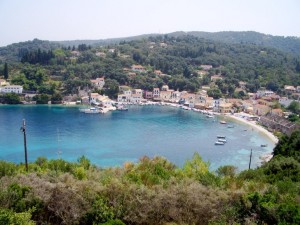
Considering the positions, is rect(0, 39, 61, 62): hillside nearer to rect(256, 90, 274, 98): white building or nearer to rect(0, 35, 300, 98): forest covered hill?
rect(0, 35, 300, 98): forest covered hill

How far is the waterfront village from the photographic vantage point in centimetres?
4436

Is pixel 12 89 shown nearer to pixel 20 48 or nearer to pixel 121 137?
pixel 121 137

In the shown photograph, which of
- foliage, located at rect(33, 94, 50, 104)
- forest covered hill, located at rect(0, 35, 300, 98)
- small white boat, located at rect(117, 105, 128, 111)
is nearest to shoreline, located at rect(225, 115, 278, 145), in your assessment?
forest covered hill, located at rect(0, 35, 300, 98)

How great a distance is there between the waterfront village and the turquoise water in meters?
3.63

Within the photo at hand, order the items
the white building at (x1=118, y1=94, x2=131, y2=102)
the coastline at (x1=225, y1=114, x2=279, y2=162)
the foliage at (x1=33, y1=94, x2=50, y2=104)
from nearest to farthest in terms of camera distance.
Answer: the coastline at (x1=225, y1=114, x2=279, y2=162), the foliage at (x1=33, y1=94, x2=50, y2=104), the white building at (x1=118, y1=94, x2=131, y2=102)

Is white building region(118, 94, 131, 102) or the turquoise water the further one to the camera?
white building region(118, 94, 131, 102)

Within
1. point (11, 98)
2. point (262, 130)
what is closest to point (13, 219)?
point (262, 130)

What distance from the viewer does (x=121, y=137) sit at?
109 feet

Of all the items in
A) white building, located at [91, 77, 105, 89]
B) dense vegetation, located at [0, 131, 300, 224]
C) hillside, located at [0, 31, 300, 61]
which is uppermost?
hillside, located at [0, 31, 300, 61]

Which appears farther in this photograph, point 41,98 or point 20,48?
point 20,48

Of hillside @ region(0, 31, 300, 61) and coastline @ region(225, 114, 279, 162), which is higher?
hillside @ region(0, 31, 300, 61)

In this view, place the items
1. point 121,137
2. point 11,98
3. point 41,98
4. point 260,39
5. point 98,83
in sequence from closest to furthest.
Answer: point 121,137
point 11,98
point 41,98
point 98,83
point 260,39

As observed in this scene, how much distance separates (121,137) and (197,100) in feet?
65.8

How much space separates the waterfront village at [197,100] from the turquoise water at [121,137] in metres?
3.63
